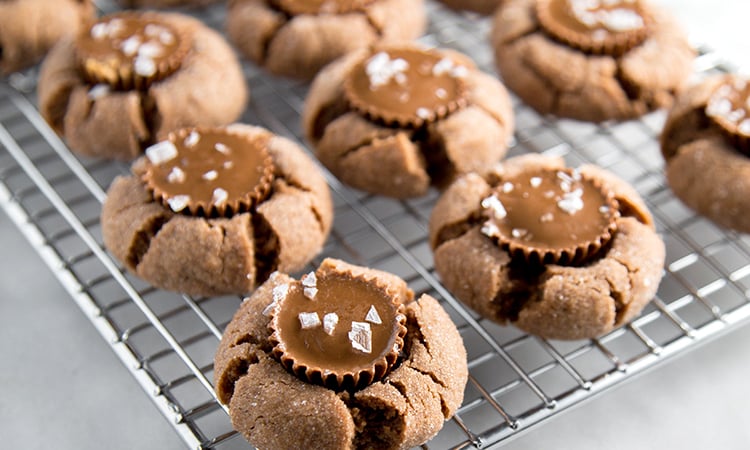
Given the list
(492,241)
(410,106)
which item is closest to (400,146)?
(410,106)

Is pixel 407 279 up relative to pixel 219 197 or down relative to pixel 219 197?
down

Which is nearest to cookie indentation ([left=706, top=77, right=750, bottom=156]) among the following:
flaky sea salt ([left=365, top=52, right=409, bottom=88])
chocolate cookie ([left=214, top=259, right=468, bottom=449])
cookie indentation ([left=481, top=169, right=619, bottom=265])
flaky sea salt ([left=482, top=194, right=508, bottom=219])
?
cookie indentation ([left=481, top=169, right=619, bottom=265])

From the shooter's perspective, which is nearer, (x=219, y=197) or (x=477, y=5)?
(x=219, y=197)

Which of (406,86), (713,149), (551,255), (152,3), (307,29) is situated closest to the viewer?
(551,255)

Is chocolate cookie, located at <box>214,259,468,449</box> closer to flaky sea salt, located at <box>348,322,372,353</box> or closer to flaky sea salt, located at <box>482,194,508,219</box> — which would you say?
flaky sea salt, located at <box>348,322,372,353</box>

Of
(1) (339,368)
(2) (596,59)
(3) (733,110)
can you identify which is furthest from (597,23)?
(1) (339,368)

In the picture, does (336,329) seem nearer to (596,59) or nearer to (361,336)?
(361,336)

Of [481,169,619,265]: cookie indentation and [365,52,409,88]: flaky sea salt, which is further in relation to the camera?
[365,52,409,88]: flaky sea salt
